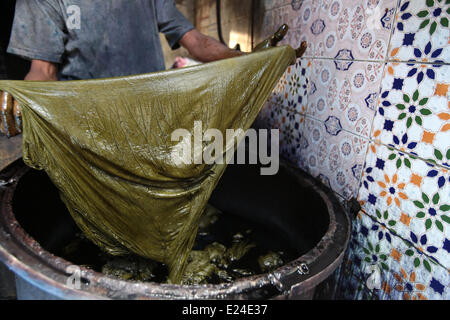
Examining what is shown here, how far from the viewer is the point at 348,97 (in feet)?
4.11

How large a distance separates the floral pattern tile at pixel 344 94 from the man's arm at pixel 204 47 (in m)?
0.52

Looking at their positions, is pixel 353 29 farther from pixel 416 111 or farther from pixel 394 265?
pixel 394 265

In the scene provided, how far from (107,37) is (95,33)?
0.06 m

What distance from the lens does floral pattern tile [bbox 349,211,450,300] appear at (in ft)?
3.10

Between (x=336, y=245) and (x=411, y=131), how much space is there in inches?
20.0

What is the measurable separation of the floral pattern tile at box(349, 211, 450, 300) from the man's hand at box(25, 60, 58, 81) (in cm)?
175

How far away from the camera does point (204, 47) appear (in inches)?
64.6

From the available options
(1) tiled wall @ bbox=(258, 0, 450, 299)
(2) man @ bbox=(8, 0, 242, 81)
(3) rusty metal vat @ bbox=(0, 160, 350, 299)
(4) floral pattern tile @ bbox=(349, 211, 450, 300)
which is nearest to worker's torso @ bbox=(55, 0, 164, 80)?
(2) man @ bbox=(8, 0, 242, 81)

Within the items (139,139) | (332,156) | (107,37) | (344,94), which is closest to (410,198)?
(332,156)

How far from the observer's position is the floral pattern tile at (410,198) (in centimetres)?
90

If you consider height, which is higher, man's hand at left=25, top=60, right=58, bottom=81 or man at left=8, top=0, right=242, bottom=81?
man at left=8, top=0, right=242, bottom=81

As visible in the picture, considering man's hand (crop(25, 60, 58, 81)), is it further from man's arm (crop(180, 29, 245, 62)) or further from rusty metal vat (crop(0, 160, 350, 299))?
man's arm (crop(180, 29, 245, 62))

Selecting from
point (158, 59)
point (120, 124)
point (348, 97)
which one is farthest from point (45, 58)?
point (348, 97)

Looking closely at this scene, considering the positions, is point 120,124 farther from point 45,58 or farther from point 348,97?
point 348,97
